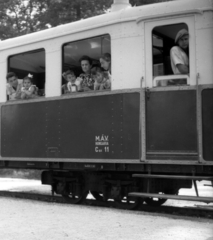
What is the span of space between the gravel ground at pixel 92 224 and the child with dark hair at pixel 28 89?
2.27m

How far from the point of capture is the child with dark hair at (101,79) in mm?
7660

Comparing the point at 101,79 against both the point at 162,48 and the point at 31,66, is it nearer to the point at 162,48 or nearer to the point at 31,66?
the point at 162,48

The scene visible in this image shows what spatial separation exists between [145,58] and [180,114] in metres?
1.15

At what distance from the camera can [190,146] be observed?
21.9 ft

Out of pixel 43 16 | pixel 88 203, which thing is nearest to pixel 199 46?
pixel 88 203

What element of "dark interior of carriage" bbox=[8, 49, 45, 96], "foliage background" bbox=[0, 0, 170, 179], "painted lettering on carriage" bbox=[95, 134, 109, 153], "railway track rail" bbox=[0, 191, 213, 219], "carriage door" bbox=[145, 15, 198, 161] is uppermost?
"foliage background" bbox=[0, 0, 170, 179]

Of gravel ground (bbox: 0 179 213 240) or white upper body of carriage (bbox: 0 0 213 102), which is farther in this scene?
white upper body of carriage (bbox: 0 0 213 102)

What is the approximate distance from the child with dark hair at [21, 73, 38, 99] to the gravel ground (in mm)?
2272

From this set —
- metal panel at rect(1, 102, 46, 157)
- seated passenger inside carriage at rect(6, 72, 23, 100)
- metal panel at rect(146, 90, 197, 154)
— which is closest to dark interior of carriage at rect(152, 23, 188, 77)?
metal panel at rect(146, 90, 197, 154)

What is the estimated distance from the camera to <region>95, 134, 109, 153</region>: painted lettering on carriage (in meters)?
7.46

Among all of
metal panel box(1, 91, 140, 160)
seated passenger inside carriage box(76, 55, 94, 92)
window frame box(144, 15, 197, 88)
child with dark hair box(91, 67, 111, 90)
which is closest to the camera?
window frame box(144, 15, 197, 88)

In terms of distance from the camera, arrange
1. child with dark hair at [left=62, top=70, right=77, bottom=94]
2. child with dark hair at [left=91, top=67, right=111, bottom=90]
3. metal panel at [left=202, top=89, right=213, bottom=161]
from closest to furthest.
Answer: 1. metal panel at [left=202, top=89, right=213, bottom=161]
2. child with dark hair at [left=91, top=67, right=111, bottom=90]
3. child with dark hair at [left=62, top=70, right=77, bottom=94]

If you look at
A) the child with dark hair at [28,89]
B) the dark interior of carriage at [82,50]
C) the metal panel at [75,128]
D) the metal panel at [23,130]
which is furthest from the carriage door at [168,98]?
the child with dark hair at [28,89]

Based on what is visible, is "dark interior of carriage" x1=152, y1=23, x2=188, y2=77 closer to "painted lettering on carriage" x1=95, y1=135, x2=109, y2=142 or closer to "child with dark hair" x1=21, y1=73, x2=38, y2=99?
"painted lettering on carriage" x1=95, y1=135, x2=109, y2=142
